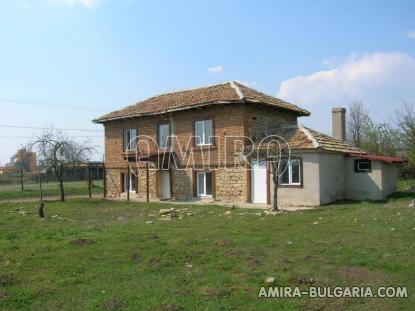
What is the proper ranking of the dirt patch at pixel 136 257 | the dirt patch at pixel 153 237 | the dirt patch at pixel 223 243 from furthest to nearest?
the dirt patch at pixel 153 237 < the dirt patch at pixel 223 243 < the dirt patch at pixel 136 257

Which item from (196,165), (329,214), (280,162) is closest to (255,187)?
(280,162)

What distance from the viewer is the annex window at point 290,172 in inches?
803

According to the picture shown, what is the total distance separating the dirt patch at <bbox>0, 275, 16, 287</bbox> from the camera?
7676mm

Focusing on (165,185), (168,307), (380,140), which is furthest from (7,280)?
(380,140)

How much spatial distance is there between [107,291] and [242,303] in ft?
7.20

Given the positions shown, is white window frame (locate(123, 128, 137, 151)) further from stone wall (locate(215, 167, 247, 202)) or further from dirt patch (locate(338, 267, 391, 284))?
dirt patch (locate(338, 267, 391, 284))

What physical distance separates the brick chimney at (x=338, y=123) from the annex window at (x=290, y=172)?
714cm

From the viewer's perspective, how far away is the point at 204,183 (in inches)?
953

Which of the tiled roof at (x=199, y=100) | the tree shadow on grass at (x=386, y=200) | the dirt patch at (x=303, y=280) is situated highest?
the tiled roof at (x=199, y=100)

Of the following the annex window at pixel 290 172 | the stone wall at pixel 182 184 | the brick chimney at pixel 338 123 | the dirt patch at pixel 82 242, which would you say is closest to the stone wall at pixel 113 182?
the stone wall at pixel 182 184

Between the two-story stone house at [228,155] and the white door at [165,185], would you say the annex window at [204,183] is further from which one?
the white door at [165,185]

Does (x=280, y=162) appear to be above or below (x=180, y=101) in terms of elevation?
below

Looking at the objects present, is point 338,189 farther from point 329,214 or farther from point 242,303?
point 242,303

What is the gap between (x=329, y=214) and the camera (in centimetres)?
1595
